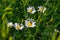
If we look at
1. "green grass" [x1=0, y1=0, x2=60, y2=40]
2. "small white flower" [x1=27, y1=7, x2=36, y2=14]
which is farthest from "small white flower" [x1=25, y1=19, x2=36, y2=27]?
"small white flower" [x1=27, y1=7, x2=36, y2=14]

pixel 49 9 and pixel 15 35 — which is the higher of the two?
pixel 49 9

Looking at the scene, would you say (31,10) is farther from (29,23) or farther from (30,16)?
(29,23)

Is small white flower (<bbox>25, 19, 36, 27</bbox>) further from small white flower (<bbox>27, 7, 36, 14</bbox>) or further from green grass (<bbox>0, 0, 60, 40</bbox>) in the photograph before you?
small white flower (<bbox>27, 7, 36, 14</bbox>)

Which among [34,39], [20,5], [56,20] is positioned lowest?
[34,39]

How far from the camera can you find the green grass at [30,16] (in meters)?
3.19

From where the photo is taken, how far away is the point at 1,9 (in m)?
3.38

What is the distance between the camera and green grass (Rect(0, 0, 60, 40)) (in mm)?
3193

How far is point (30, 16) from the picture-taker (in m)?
3.41

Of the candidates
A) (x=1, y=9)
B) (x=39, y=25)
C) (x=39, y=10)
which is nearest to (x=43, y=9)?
(x=39, y=10)

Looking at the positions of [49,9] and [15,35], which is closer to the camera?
[15,35]

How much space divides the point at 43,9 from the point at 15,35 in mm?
526

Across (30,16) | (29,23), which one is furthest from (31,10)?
(29,23)

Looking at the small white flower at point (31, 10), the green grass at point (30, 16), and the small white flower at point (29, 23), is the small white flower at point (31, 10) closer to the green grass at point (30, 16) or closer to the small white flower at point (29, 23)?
the green grass at point (30, 16)

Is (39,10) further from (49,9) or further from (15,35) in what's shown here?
(15,35)
